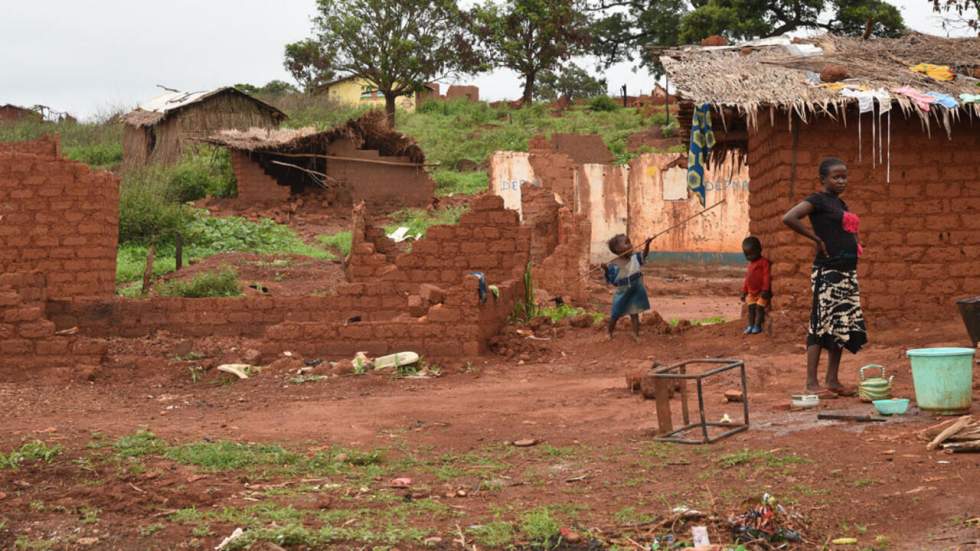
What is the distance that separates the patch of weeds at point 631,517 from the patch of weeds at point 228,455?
7.16 feet

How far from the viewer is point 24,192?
1268 centimetres

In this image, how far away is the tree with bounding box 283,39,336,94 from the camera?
1625 inches

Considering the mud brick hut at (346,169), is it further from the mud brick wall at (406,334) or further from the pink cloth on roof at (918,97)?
the pink cloth on roof at (918,97)

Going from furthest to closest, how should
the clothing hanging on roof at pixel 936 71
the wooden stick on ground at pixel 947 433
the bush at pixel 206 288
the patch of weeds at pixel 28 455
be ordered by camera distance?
the bush at pixel 206 288 < the clothing hanging on roof at pixel 936 71 < the patch of weeds at pixel 28 455 < the wooden stick on ground at pixel 947 433

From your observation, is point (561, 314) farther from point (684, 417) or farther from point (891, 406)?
point (891, 406)

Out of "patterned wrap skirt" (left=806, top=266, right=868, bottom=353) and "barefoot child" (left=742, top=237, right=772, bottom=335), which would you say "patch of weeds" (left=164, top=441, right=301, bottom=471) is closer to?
"patterned wrap skirt" (left=806, top=266, right=868, bottom=353)

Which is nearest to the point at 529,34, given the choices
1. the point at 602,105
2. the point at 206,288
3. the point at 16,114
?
the point at 602,105

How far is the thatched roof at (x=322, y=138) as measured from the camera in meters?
24.9

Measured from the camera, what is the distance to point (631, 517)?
475 centimetres

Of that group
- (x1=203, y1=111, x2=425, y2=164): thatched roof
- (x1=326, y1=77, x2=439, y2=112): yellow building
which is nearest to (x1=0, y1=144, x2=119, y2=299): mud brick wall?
(x1=203, y1=111, x2=425, y2=164): thatched roof

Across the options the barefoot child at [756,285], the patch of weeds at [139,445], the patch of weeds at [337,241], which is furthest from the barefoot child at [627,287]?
the patch of weeds at [337,241]

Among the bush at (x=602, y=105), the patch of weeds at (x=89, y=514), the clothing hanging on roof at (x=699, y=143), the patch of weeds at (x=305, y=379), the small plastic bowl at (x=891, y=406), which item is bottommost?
the patch of weeds at (x=305, y=379)

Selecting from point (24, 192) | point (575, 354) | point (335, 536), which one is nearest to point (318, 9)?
point (24, 192)

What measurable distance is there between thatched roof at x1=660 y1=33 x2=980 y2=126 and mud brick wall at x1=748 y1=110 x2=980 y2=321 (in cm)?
30
